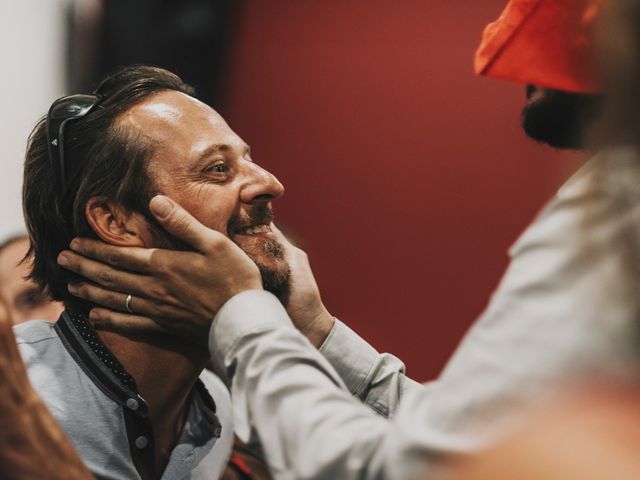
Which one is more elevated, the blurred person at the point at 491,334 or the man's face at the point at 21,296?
the blurred person at the point at 491,334

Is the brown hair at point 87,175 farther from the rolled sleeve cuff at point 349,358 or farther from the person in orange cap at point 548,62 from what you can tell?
the person in orange cap at point 548,62

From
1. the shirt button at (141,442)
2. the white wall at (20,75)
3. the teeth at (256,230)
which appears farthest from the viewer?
the white wall at (20,75)

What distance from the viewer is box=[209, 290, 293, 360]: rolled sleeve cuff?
1026mm

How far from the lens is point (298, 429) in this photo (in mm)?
893

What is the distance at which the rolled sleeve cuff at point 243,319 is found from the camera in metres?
1.03

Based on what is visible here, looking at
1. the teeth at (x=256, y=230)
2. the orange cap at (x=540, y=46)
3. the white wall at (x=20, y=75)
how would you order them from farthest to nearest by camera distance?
the white wall at (x=20, y=75) < the teeth at (x=256, y=230) < the orange cap at (x=540, y=46)

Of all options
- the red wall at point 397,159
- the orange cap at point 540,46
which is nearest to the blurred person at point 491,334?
the orange cap at point 540,46

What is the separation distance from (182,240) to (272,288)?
227 millimetres

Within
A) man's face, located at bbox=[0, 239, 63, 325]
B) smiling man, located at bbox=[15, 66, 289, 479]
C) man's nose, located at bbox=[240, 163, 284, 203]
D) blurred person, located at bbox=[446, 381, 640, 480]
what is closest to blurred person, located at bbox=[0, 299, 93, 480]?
smiling man, located at bbox=[15, 66, 289, 479]

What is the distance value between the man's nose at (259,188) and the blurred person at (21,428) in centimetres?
63

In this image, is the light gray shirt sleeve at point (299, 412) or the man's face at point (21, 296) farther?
the man's face at point (21, 296)

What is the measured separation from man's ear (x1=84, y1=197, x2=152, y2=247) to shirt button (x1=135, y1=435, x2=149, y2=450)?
0.34 metres

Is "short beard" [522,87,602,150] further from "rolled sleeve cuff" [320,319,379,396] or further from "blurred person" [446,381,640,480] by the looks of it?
"rolled sleeve cuff" [320,319,379,396]

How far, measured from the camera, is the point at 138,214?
4.93 feet
